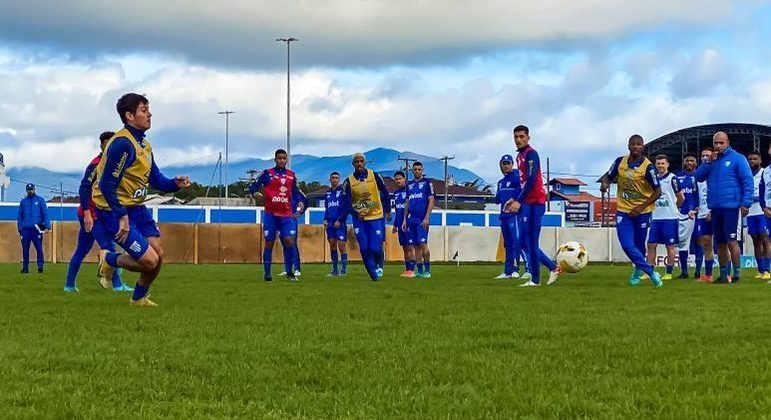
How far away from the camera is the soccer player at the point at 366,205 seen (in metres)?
14.7

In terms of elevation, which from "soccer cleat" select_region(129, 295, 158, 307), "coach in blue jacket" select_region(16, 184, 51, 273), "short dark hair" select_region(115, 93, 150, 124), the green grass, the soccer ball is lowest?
the green grass

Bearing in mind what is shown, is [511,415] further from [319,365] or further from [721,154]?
[721,154]

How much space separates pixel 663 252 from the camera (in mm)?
25812

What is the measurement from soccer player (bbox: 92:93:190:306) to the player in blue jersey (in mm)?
8652

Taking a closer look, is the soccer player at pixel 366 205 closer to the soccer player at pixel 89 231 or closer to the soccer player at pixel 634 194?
the soccer player at pixel 634 194

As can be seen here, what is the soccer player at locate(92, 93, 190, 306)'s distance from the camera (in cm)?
856

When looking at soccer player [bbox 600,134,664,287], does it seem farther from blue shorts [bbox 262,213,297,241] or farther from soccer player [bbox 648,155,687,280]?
blue shorts [bbox 262,213,297,241]

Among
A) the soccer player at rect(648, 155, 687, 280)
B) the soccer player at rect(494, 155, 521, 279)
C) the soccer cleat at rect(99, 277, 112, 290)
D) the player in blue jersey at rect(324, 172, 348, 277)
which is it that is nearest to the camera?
the soccer cleat at rect(99, 277, 112, 290)

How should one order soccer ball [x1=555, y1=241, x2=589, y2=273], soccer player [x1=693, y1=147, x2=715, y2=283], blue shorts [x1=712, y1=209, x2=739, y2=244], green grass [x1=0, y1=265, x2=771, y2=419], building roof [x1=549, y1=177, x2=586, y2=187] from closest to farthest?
green grass [x1=0, y1=265, x2=771, y2=419] < blue shorts [x1=712, y1=209, x2=739, y2=244] < soccer ball [x1=555, y1=241, x2=589, y2=273] < soccer player [x1=693, y1=147, x2=715, y2=283] < building roof [x1=549, y1=177, x2=586, y2=187]

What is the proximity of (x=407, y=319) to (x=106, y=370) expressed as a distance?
10.2 feet

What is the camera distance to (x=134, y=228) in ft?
29.8

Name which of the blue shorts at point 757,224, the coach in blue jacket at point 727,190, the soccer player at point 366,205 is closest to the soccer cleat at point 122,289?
the soccer player at point 366,205

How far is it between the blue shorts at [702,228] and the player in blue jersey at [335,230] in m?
6.69

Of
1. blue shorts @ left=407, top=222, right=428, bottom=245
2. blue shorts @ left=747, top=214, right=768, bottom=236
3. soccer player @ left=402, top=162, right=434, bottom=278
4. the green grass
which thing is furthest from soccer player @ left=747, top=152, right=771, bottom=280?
the green grass
